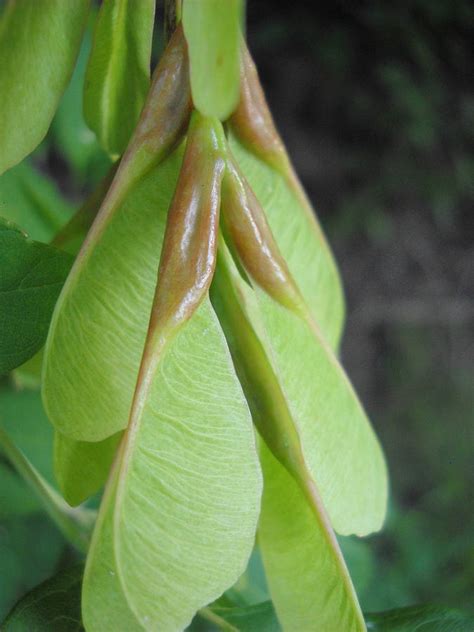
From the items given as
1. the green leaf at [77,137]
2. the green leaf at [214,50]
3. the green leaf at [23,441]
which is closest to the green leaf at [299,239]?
the green leaf at [214,50]

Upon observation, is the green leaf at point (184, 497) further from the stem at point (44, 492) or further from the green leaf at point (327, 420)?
the stem at point (44, 492)

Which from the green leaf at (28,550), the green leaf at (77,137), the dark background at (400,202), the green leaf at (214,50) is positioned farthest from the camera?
the dark background at (400,202)

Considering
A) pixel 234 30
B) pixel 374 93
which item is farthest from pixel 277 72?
pixel 234 30

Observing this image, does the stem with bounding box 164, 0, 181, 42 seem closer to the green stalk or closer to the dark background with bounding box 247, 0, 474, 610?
the green stalk

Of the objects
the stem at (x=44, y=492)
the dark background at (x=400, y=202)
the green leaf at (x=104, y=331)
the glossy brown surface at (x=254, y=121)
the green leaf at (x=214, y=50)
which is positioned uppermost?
the green leaf at (x=214, y=50)

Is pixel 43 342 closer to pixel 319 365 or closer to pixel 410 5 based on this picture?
pixel 319 365

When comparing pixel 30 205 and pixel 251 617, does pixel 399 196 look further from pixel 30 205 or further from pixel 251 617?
pixel 251 617

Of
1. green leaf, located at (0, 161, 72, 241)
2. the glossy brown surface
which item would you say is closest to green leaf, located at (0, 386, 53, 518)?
green leaf, located at (0, 161, 72, 241)
